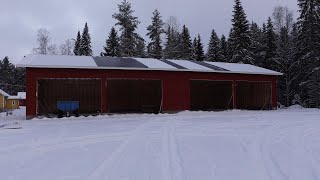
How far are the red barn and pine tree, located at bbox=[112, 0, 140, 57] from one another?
17996 mm

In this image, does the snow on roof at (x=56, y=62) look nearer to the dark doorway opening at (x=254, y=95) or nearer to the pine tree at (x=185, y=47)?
the dark doorway opening at (x=254, y=95)

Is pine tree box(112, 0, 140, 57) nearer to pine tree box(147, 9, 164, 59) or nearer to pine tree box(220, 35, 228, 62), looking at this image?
pine tree box(147, 9, 164, 59)

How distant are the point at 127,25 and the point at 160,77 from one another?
26.3m

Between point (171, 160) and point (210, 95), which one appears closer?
point (171, 160)

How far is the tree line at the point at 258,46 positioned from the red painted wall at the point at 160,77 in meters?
9.80

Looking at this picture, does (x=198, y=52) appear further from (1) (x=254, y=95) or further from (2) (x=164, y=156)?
(2) (x=164, y=156)

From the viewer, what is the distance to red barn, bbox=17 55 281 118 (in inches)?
826

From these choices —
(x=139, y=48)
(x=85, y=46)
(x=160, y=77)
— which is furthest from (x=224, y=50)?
(x=160, y=77)

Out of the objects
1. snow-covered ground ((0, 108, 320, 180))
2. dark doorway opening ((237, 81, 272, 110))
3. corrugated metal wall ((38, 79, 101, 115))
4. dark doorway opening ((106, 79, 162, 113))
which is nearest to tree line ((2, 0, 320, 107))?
dark doorway opening ((237, 81, 272, 110))

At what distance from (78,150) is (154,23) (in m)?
43.2

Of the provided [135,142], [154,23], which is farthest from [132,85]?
[154,23]

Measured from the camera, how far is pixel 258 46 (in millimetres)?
39906

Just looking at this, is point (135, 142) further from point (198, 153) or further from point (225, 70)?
point (225, 70)

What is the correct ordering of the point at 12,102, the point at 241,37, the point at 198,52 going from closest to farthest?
the point at 241,37 < the point at 198,52 < the point at 12,102
